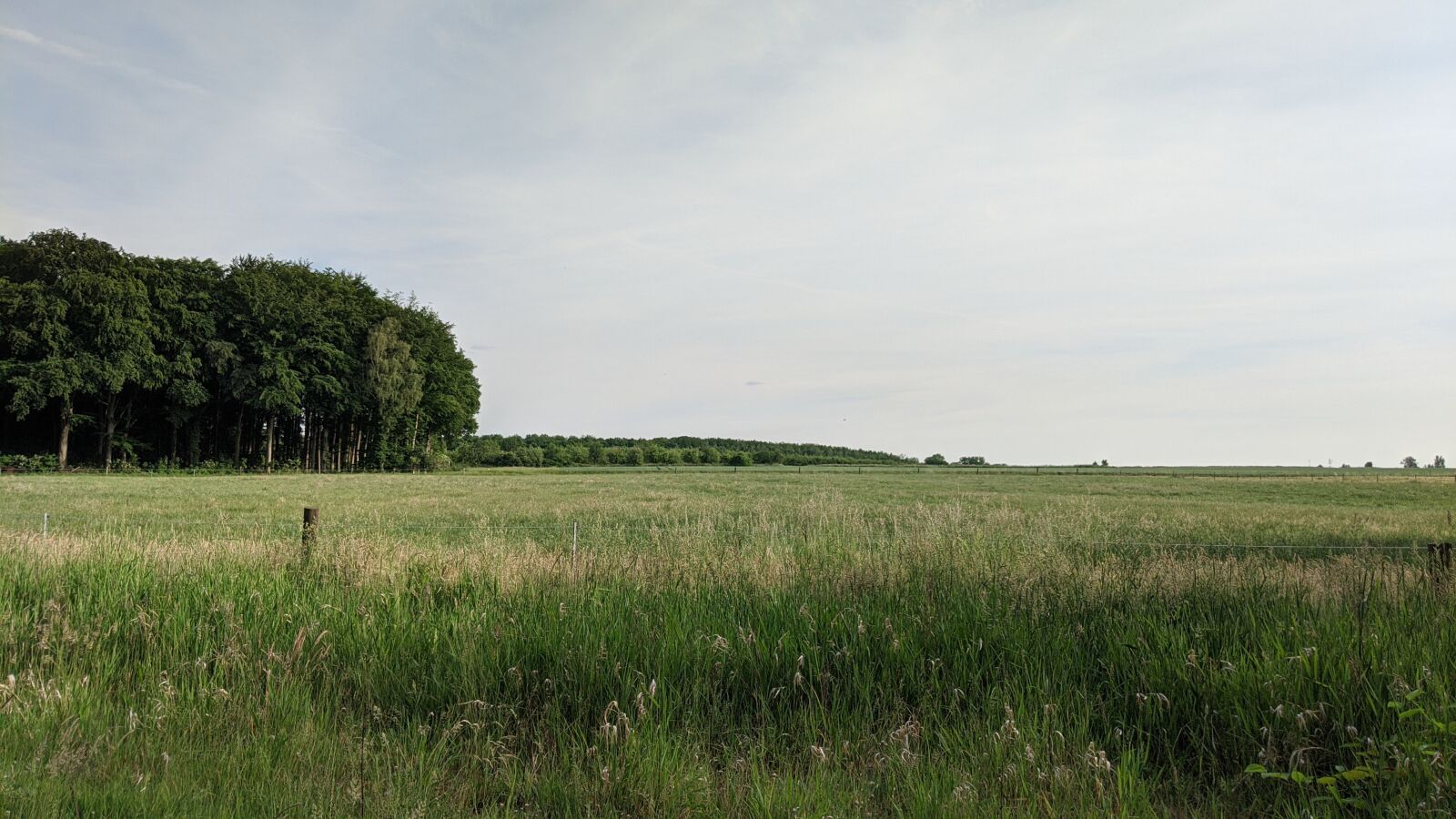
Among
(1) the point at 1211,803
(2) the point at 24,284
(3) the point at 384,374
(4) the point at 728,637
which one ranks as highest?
(2) the point at 24,284

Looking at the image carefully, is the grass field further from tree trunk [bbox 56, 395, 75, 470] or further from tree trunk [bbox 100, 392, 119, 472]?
tree trunk [bbox 100, 392, 119, 472]

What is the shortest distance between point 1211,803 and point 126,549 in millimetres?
12386

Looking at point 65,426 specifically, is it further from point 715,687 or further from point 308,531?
point 715,687

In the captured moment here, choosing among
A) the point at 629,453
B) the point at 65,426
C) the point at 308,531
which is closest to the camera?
the point at 308,531

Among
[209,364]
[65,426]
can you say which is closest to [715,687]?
[65,426]

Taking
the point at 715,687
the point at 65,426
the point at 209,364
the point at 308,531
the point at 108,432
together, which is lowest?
the point at 715,687

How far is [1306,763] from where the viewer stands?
14.4 ft

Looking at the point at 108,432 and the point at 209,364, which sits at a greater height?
the point at 209,364

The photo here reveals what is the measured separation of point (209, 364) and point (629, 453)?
95.2 metres

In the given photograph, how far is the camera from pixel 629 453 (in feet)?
513

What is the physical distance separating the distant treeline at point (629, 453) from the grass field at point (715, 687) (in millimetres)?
100358

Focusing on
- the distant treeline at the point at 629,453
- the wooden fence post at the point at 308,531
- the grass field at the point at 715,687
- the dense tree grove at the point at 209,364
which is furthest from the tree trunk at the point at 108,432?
the grass field at the point at 715,687

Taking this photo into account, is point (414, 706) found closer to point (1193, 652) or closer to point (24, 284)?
point (1193, 652)

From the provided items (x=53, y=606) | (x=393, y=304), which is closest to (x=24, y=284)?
(x=393, y=304)
